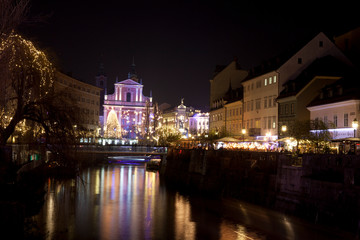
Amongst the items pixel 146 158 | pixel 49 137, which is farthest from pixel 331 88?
pixel 146 158

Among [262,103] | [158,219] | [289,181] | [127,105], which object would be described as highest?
[127,105]

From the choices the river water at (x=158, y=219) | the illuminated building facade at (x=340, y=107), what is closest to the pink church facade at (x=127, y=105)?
the illuminated building facade at (x=340, y=107)

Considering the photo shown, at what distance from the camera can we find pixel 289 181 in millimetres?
34969

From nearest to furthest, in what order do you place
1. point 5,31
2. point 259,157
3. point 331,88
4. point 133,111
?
point 5,31 → point 259,157 → point 331,88 → point 133,111

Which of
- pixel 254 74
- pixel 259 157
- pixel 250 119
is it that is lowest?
pixel 259 157

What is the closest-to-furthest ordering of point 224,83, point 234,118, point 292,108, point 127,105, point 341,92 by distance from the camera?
point 341,92 → point 292,108 → point 234,118 → point 224,83 → point 127,105

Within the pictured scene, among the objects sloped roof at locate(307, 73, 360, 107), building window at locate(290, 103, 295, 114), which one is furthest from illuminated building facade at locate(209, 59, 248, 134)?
sloped roof at locate(307, 73, 360, 107)

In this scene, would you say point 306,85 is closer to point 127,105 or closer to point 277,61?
point 277,61

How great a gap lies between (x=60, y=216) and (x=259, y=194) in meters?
16.2

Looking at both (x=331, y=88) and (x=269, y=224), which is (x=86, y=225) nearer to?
(x=269, y=224)

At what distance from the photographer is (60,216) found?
33781 mm

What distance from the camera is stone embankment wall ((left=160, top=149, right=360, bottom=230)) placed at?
90.8 feet

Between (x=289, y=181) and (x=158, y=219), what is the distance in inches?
391

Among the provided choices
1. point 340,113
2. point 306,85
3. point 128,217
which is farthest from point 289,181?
point 306,85
